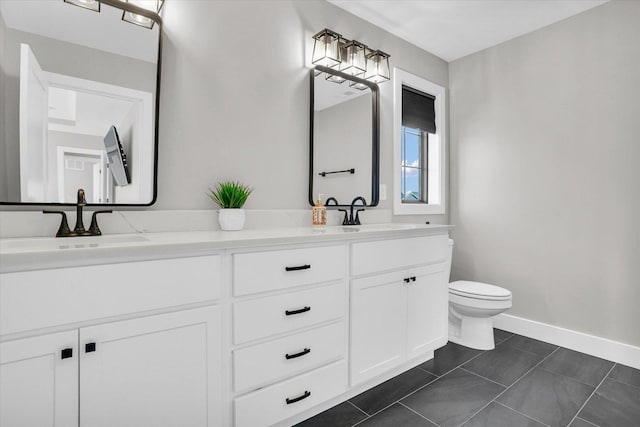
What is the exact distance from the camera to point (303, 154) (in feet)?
7.19

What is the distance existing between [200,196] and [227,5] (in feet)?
3.56

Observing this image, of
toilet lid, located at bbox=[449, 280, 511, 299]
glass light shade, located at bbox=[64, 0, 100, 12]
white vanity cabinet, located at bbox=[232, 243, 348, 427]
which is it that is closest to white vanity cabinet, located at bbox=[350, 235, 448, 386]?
white vanity cabinet, located at bbox=[232, 243, 348, 427]

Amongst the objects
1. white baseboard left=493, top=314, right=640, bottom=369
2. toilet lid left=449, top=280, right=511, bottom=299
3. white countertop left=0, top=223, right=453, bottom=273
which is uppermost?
white countertop left=0, top=223, right=453, bottom=273

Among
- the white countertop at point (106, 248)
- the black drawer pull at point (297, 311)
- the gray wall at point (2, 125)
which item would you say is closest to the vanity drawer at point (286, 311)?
the black drawer pull at point (297, 311)

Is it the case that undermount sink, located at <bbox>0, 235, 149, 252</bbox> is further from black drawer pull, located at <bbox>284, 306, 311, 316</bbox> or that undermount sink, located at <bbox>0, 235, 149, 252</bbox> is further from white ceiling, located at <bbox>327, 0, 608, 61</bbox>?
white ceiling, located at <bbox>327, 0, 608, 61</bbox>

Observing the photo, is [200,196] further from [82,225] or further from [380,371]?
[380,371]

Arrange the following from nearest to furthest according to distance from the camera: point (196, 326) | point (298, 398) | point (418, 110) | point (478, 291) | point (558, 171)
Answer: point (196, 326), point (298, 398), point (478, 291), point (558, 171), point (418, 110)

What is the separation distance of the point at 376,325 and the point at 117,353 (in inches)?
48.8

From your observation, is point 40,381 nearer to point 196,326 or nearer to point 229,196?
point 196,326

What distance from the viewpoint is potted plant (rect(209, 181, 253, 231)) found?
1.74 metres

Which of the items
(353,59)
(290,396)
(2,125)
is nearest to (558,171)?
(353,59)

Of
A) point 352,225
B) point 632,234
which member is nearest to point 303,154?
point 352,225

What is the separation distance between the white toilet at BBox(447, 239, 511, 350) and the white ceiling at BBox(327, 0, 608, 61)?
6.10 ft

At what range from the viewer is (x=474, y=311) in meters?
2.42
